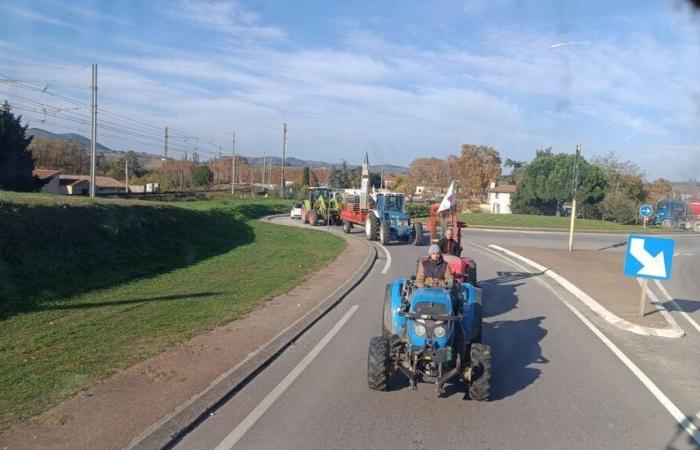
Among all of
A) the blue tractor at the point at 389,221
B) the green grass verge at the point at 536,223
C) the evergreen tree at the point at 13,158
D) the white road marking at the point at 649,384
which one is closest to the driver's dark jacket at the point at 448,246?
the white road marking at the point at 649,384

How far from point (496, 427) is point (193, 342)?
475cm

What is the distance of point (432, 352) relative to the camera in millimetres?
6883

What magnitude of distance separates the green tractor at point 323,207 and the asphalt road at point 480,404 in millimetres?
31116

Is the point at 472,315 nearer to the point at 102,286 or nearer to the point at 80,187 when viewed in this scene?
the point at 102,286

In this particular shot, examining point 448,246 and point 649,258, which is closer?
point 649,258

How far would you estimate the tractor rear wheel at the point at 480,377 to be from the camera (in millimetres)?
6848

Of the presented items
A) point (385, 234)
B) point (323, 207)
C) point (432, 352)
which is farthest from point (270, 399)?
point (323, 207)

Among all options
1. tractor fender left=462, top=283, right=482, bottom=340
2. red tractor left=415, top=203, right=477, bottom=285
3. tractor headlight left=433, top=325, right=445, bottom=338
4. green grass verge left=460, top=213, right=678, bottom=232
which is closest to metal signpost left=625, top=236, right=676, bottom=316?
red tractor left=415, top=203, right=477, bottom=285

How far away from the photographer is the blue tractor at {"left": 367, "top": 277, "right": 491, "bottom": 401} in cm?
690

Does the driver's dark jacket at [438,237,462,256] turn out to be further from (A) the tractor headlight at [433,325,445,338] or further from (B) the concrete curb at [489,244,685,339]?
(A) the tractor headlight at [433,325,445,338]

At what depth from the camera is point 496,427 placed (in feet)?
20.5

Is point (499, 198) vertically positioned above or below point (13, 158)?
below

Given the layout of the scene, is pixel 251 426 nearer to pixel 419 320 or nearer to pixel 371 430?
pixel 371 430

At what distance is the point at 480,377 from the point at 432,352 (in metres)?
0.61
